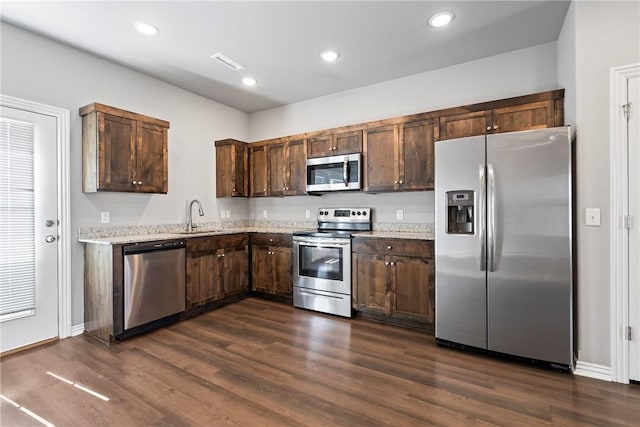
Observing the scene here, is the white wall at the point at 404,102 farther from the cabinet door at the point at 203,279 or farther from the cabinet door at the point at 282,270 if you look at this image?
the cabinet door at the point at 203,279

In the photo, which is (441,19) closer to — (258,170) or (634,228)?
(634,228)

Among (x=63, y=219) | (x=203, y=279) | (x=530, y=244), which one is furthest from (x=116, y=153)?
(x=530, y=244)

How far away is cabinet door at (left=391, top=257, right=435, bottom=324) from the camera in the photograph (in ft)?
10.2

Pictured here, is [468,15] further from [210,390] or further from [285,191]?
[210,390]

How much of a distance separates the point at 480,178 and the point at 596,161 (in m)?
0.77

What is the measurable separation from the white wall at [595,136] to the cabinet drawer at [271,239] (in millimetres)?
3014

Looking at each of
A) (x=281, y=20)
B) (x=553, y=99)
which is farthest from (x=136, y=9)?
(x=553, y=99)

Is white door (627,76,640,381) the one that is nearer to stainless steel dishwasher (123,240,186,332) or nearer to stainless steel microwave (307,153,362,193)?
stainless steel microwave (307,153,362,193)

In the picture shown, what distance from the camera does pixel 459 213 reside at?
280 centimetres

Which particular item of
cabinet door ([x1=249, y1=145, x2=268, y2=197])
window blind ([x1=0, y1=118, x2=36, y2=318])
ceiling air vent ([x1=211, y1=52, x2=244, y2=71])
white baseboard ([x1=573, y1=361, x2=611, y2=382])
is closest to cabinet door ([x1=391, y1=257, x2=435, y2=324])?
white baseboard ([x1=573, y1=361, x2=611, y2=382])

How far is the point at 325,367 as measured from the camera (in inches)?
95.3

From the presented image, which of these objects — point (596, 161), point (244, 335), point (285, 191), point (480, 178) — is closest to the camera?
point (596, 161)

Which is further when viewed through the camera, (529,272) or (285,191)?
(285,191)

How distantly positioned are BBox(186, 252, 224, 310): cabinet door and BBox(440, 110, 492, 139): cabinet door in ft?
10.1
